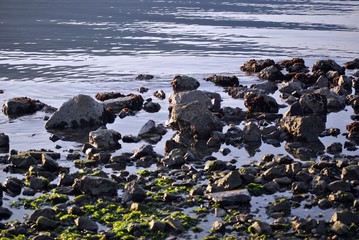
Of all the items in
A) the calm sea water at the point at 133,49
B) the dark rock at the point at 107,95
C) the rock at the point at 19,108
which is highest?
the rock at the point at 19,108

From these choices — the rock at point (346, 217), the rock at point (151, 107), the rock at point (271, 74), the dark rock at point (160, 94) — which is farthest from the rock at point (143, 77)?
the rock at point (346, 217)

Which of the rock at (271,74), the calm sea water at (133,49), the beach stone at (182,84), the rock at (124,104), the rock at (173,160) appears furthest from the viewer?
the rock at (271,74)

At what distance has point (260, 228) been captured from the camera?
51.2 feet

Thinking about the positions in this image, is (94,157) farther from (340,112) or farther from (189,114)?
(340,112)

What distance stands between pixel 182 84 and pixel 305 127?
13530 millimetres

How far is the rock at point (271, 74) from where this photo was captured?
4178cm

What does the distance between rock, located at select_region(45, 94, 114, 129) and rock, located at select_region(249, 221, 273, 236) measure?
13740 millimetres

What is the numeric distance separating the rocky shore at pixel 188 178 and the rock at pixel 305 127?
44 mm

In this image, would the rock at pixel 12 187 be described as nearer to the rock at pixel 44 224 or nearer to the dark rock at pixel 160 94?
the rock at pixel 44 224

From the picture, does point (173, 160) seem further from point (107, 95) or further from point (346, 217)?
point (107, 95)

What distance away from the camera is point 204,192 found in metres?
18.7

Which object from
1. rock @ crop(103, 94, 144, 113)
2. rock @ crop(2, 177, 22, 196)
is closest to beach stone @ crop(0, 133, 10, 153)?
rock @ crop(2, 177, 22, 196)

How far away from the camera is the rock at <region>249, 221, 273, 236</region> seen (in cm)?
1559

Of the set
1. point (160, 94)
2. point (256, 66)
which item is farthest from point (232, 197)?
point (256, 66)
